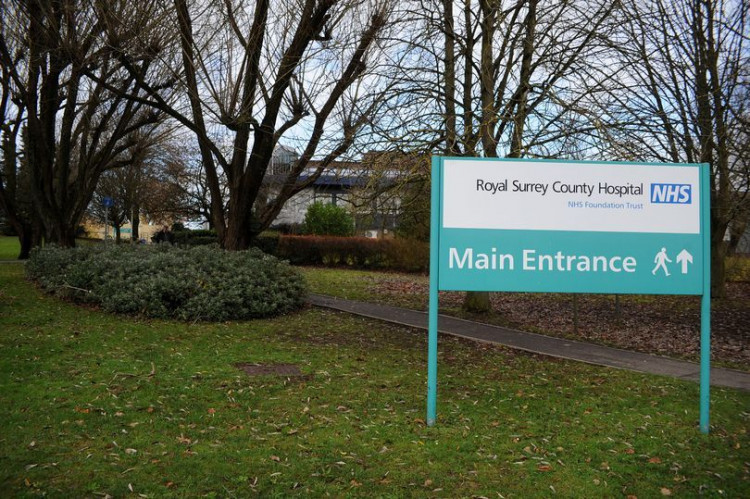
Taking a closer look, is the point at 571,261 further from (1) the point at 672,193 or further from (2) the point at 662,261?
(1) the point at 672,193

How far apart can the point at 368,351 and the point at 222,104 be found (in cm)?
547

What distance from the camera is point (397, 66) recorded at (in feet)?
37.8

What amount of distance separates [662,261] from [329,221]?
2855 centimetres

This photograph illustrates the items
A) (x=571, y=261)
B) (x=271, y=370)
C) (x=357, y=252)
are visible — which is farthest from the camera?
(x=357, y=252)

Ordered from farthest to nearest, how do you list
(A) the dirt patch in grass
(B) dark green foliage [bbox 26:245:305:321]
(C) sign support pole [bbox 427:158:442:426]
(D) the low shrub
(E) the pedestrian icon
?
(D) the low shrub → (B) dark green foliage [bbox 26:245:305:321] → (A) the dirt patch in grass → (E) the pedestrian icon → (C) sign support pole [bbox 427:158:442:426]

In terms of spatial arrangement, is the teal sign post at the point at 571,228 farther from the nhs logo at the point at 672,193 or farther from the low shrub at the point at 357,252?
the low shrub at the point at 357,252

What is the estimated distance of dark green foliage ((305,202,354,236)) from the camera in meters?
33.8

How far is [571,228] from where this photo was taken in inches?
228

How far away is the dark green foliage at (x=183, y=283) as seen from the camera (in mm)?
10742

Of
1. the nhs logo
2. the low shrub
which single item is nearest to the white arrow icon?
the nhs logo

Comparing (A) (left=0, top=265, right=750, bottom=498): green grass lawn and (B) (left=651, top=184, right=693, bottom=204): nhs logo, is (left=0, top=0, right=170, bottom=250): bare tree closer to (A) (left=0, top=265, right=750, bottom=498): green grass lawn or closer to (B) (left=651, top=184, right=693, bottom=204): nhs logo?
(A) (left=0, top=265, right=750, bottom=498): green grass lawn

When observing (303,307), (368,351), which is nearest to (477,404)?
(368,351)

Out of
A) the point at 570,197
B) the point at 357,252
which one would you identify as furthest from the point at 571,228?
the point at 357,252

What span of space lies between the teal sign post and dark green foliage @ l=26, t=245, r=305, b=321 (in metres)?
6.07
